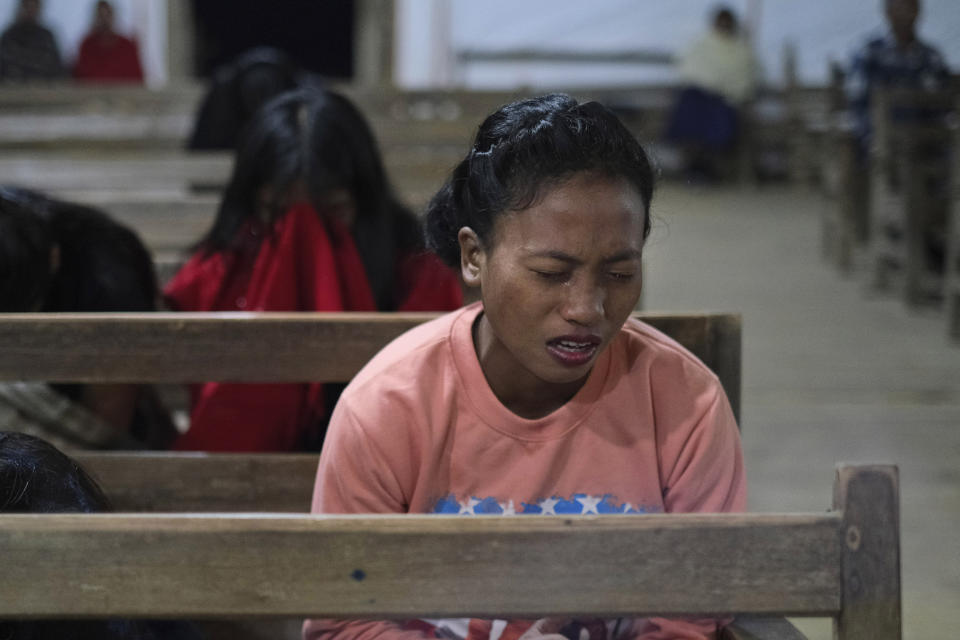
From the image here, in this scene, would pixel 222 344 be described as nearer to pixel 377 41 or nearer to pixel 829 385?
pixel 829 385

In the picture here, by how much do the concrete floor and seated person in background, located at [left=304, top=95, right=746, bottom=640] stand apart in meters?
0.27

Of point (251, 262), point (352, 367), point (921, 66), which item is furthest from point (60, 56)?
point (352, 367)

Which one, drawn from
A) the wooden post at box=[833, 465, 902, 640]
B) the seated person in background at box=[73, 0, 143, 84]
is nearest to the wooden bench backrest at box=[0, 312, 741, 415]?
the wooden post at box=[833, 465, 902, 640]

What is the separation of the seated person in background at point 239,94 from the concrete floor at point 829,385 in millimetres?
1396

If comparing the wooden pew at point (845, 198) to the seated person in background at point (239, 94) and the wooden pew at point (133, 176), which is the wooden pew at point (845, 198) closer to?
the wooden pew at point (133, 176)

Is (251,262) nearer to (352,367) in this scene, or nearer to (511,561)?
(352,367)

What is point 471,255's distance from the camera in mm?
1320

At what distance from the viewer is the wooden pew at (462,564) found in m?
0.87

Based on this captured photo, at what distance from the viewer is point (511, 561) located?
2.87ft

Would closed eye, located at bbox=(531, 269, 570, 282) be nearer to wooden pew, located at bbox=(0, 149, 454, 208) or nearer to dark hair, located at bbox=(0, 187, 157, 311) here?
dark hair, located at bbox=(0, 187, 157, 311)

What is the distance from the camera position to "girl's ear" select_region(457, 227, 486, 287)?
1.30 metres

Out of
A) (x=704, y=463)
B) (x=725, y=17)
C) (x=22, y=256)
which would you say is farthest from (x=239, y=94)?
(x=725, y=17)

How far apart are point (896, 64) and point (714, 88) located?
4.08 metres

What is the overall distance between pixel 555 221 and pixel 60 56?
926 centimetres
